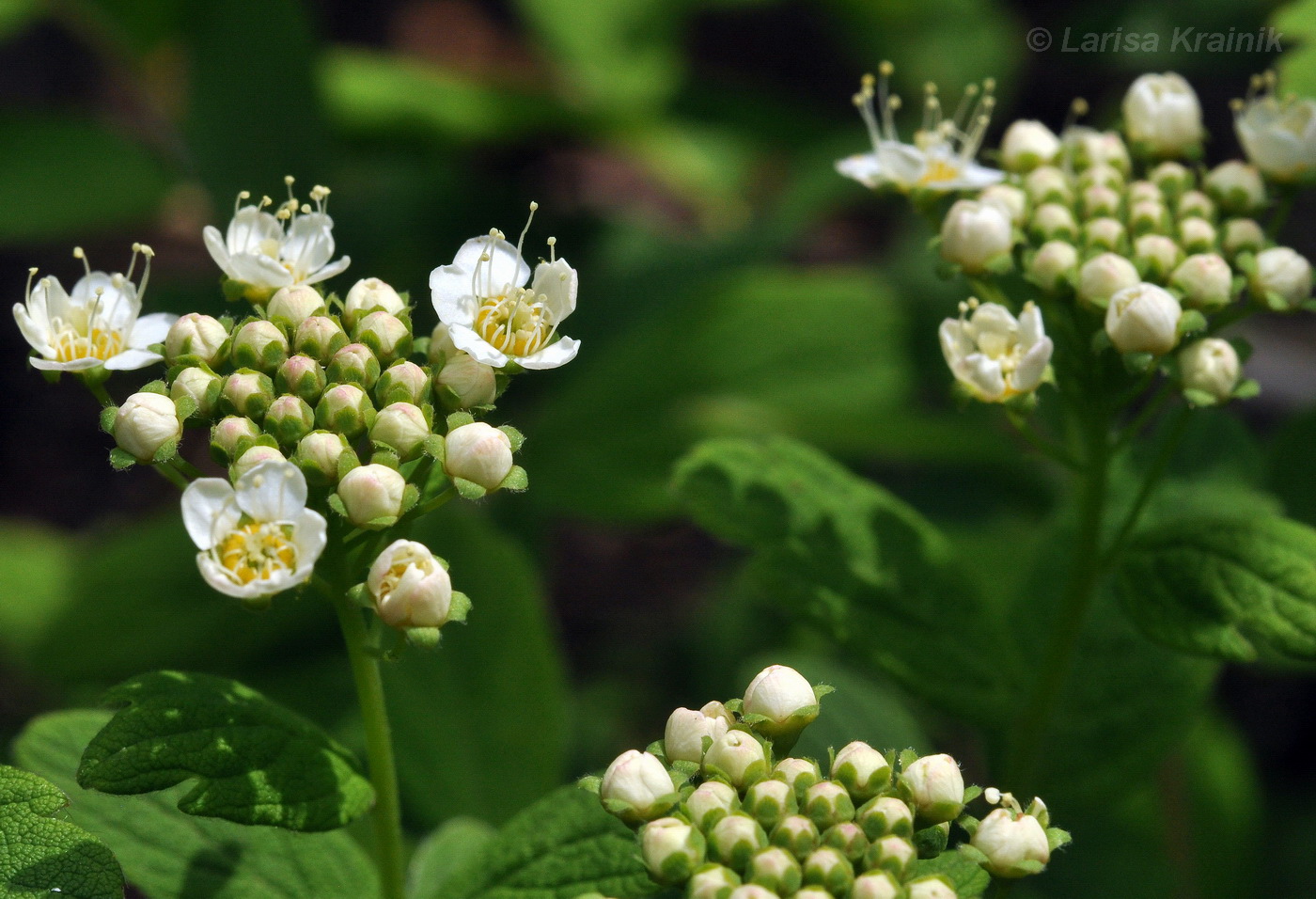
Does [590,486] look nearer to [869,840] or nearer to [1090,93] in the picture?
[869,840]

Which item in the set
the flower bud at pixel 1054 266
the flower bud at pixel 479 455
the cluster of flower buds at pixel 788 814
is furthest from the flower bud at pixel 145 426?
the flower bud at pixel 1054 266

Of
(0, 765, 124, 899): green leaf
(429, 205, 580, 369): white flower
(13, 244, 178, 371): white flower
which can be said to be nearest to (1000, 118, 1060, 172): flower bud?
(429, 205, 580, 369): white flower

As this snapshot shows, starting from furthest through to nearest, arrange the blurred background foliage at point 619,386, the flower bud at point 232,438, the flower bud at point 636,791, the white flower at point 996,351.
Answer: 1. the blurred background foliage at point 619,386
2. the white flower at point 996,351
3. the flower bud at point 232,438
4. the flower bud at point 636,791

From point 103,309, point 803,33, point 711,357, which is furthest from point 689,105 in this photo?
point 103,309

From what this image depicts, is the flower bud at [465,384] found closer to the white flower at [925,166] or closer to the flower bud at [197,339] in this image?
the flower bud at [197,339]

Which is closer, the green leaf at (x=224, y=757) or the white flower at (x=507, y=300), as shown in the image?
the green leaf at (x=224, y=757)
